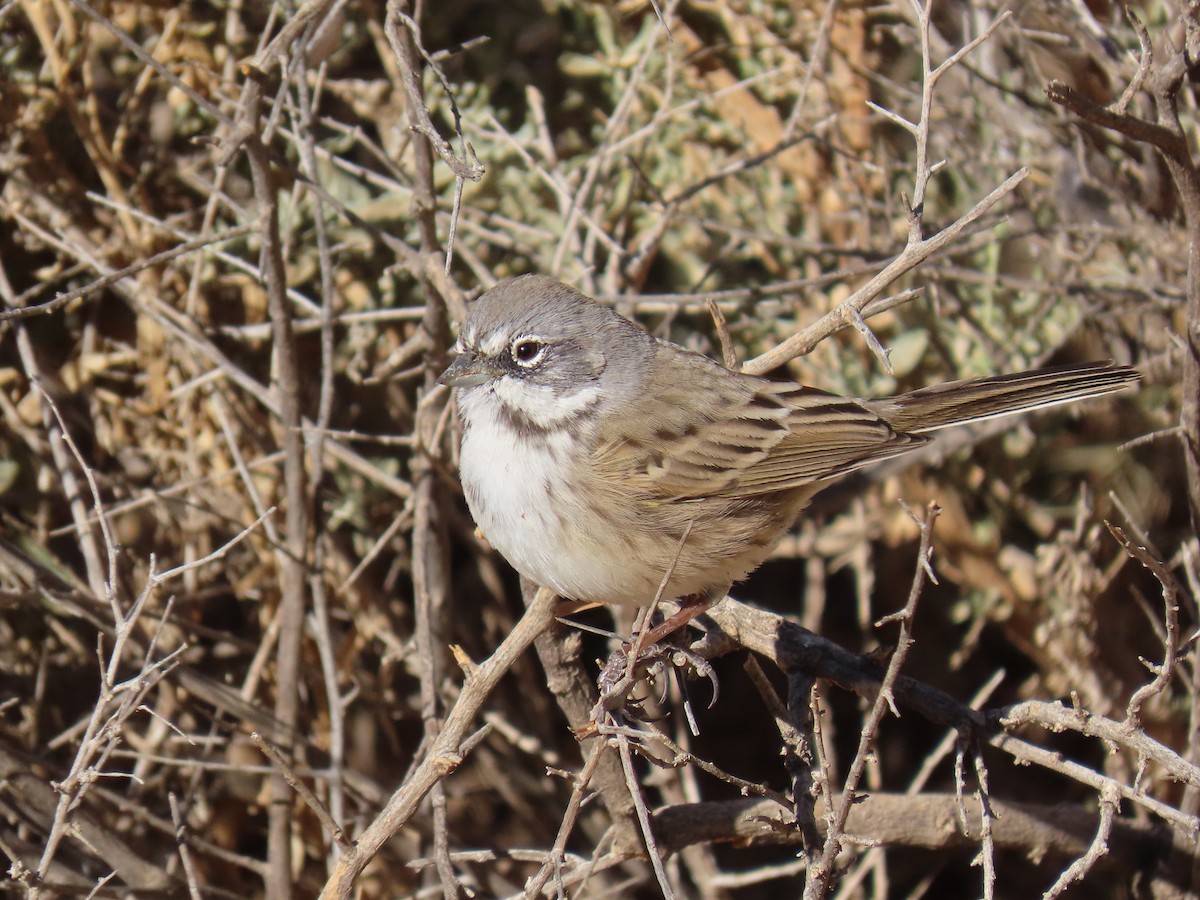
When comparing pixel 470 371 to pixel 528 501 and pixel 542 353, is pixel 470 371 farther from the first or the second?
pixel 528 501

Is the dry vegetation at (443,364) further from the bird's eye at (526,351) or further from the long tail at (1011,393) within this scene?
the long tail at (1011,393)

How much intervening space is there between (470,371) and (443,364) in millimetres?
639

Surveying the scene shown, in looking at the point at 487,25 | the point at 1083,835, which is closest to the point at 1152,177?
the point at 1083,835

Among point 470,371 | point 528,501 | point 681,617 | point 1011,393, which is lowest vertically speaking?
point 681,617

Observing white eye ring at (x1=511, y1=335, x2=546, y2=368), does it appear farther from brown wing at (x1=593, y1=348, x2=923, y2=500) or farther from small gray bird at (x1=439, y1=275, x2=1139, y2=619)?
brown wing at (x1=593, y1=348, x2=923, y2=500)

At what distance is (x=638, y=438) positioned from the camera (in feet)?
11.8

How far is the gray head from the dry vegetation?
18cm

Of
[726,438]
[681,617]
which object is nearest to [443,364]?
[726,438]

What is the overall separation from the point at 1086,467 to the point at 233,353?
11.5 ft

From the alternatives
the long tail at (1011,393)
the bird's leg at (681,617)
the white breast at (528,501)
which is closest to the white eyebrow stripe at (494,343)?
the white breast at (528,501)

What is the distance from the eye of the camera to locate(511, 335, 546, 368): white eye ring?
350cm

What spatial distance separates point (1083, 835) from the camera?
3.91 m

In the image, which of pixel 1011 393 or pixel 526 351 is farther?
pixel 1011 393

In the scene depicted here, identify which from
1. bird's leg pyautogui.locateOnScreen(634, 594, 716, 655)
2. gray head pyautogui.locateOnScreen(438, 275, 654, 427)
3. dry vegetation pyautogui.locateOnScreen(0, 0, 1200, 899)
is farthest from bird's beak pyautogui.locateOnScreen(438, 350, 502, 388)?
bird's leg pyautogui.locateOnScreen(634, 594, 716, 655)
